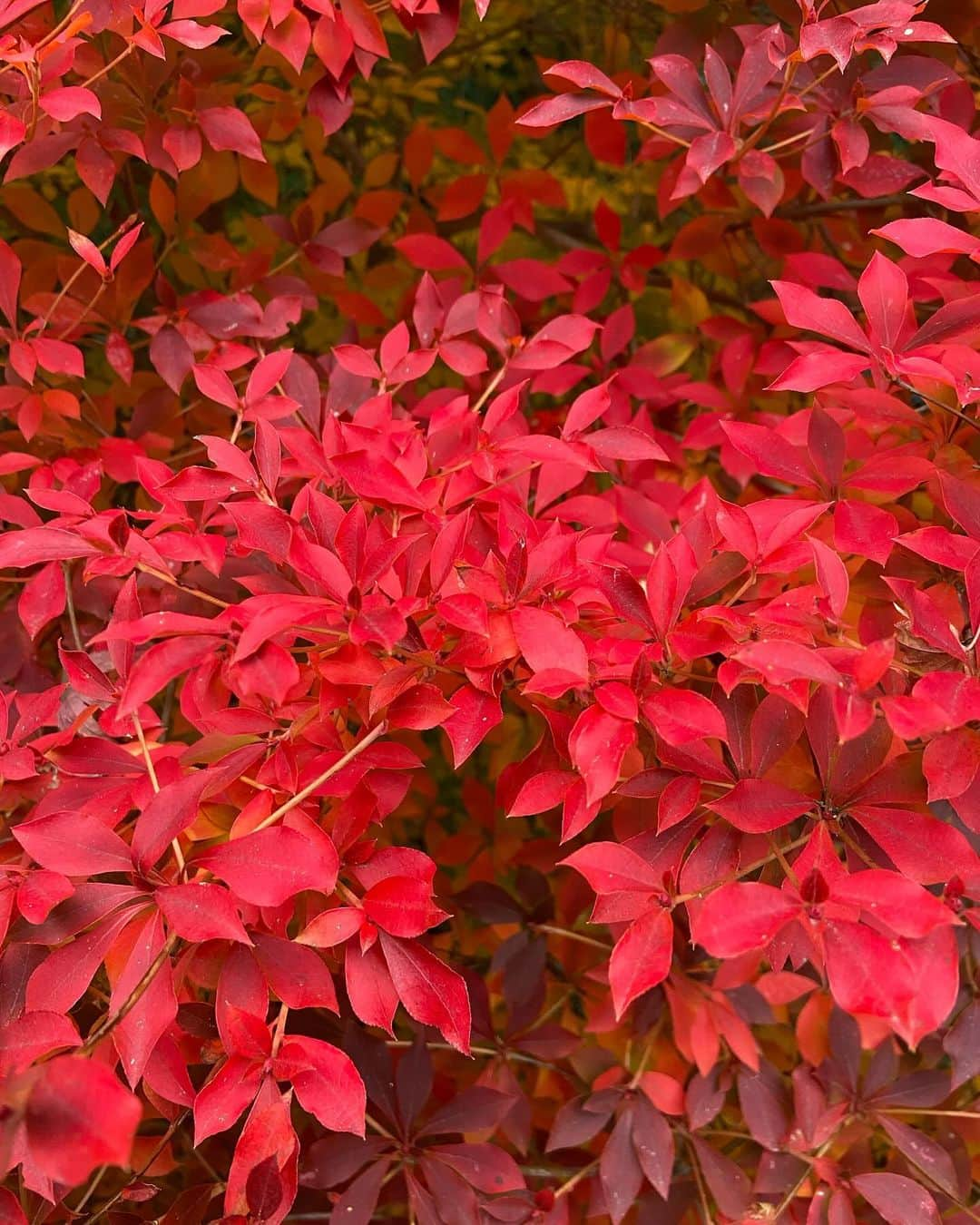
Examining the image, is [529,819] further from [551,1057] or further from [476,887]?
[551,1057]

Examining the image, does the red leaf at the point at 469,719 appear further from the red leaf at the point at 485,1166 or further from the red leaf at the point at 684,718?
the red leaf at the point at 485,1166

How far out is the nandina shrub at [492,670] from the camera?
32.0 inches

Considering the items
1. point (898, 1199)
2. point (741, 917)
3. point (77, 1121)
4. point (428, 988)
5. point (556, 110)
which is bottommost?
point (898, 1199)

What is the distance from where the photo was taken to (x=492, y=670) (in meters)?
0.91

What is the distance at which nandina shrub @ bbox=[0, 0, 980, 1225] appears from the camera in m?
0.81

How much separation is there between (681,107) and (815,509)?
55 centimetres

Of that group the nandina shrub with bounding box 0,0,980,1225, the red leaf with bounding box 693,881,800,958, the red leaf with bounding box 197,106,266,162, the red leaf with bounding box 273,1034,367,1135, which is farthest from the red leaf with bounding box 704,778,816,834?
the red leaf with bounding box 197,106,266,162

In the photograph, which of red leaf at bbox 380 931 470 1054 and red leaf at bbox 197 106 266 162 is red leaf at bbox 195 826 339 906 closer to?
red leaf at bbox 380 931 470 1054

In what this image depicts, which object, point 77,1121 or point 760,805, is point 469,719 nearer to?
point 760,805

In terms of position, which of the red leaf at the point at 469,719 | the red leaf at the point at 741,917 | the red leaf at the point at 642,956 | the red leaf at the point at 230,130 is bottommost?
the red leaf at the point at 642,956

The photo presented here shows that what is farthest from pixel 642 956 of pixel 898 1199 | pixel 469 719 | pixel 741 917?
pixel 898 1199

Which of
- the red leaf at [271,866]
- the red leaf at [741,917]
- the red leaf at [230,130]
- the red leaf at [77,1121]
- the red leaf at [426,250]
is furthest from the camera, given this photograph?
the red leaf at [426,250]

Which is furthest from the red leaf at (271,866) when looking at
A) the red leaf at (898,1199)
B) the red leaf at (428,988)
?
the red leaf at (898,1199)

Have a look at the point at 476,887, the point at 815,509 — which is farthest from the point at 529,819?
the point at 815,509
